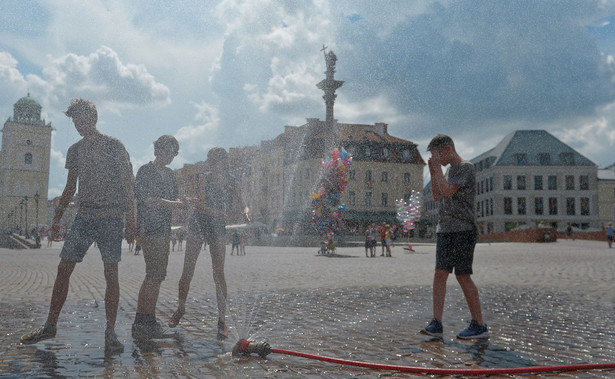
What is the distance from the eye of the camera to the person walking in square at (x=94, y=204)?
429 centimetres

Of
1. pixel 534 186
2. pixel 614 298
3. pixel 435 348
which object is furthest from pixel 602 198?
pixel 435 348

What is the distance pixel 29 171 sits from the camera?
243ft

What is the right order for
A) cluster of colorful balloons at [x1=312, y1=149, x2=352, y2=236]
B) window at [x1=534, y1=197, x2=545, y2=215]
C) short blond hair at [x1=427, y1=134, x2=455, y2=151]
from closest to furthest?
short blond hair at [x1=427, y1=134, x2=455, y2=151] < cluster of colorful balloons at [x1=312, y1=149, x2=352, y2=236] < window at [x1=534, y1=197, x2=545, y2=215]

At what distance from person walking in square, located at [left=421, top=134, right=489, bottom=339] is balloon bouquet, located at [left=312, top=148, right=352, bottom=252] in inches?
910

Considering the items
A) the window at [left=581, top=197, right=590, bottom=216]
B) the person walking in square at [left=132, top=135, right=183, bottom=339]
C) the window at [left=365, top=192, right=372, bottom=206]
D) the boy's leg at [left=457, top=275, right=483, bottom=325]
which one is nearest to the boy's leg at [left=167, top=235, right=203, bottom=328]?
the person walking in square at [left=132, top=135, right=183, bottom=339]

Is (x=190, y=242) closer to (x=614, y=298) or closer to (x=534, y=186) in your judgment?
(x=614, y=298)

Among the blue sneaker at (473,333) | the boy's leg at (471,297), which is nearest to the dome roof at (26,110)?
the boy's leg at (471,297)

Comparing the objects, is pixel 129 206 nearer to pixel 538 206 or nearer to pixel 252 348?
pixel 252 348

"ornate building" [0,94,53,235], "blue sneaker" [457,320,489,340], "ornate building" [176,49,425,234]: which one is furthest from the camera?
"ornate building" [0,94,53,235]

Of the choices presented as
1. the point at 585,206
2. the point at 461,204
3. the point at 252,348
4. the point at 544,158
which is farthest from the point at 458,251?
the point at 585,206

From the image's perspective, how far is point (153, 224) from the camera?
4.71 m

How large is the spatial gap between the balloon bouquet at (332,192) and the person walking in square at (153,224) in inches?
913

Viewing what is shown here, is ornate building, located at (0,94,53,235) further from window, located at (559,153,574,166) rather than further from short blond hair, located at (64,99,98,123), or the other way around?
window, located at (559,153,574,166)

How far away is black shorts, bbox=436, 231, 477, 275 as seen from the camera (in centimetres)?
475
